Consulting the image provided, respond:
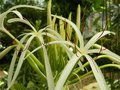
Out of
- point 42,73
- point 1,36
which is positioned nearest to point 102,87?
point 42,73

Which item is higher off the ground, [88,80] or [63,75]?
[63,75]

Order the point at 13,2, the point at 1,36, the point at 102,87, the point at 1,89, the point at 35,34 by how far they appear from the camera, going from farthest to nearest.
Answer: the point at 13,2
the point at 1,36
the point at 1,89
the point at 35,34
the point at 102,87

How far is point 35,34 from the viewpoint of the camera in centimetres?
57

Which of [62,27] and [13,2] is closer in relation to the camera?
[62,27]

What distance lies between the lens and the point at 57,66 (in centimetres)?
61

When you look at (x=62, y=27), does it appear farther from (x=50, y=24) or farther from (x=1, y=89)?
(x=1, y=89)

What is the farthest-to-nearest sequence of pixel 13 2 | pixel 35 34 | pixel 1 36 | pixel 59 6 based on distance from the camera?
1. pixel 13 2
2. pixel 1 36
3. pixel 59 6
4. pixel 35 34

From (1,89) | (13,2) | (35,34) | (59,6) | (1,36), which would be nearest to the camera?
(35,34)

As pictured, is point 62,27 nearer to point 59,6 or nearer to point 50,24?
point 50,24

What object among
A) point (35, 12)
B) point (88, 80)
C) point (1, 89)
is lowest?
point (88, 80)

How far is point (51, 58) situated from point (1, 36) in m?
3.37

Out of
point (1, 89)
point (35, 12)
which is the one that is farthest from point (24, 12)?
point (1, 89)

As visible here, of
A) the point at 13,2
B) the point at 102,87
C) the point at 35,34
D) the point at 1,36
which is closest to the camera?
the point at 102,87

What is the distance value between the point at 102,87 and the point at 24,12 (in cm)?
372
